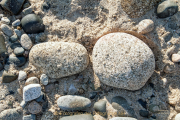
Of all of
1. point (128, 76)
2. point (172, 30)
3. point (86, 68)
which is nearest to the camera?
point (128, 76)

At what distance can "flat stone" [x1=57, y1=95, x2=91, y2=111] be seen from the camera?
2.36m

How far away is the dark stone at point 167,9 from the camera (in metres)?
2.36

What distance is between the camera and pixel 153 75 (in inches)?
96.3

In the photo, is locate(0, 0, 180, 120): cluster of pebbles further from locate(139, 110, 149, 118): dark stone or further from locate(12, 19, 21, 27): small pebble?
locate(12, 19, 21, 27): small pebble

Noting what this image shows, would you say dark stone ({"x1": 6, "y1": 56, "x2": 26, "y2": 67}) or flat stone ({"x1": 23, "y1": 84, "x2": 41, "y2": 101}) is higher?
dark stone ({"x1": 6, "y1": 56, "x2": 26, "y2": 67})

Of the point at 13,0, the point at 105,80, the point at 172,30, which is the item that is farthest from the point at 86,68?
the point at 13,0

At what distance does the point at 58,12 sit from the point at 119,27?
47.2 inches

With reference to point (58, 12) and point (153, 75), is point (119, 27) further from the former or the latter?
point (58, 12)

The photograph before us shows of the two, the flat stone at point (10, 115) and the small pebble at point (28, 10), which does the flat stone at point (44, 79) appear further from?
the small pebble at point (28, 10)

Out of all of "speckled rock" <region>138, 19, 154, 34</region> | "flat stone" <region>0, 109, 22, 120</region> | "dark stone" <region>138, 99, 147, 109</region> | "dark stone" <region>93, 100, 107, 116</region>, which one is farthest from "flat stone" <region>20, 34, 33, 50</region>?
"dark stone" <region>138, 99, 147, 109</region>

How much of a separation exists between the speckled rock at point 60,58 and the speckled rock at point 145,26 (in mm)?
1019

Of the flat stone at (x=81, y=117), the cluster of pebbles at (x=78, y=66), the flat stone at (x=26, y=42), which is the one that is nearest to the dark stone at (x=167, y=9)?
the cluster of pebbles at (x=78, y=66)

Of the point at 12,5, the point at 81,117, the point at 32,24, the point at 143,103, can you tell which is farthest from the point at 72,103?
the point at 12,5

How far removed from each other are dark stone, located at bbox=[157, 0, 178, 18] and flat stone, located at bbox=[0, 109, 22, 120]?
2957mm
